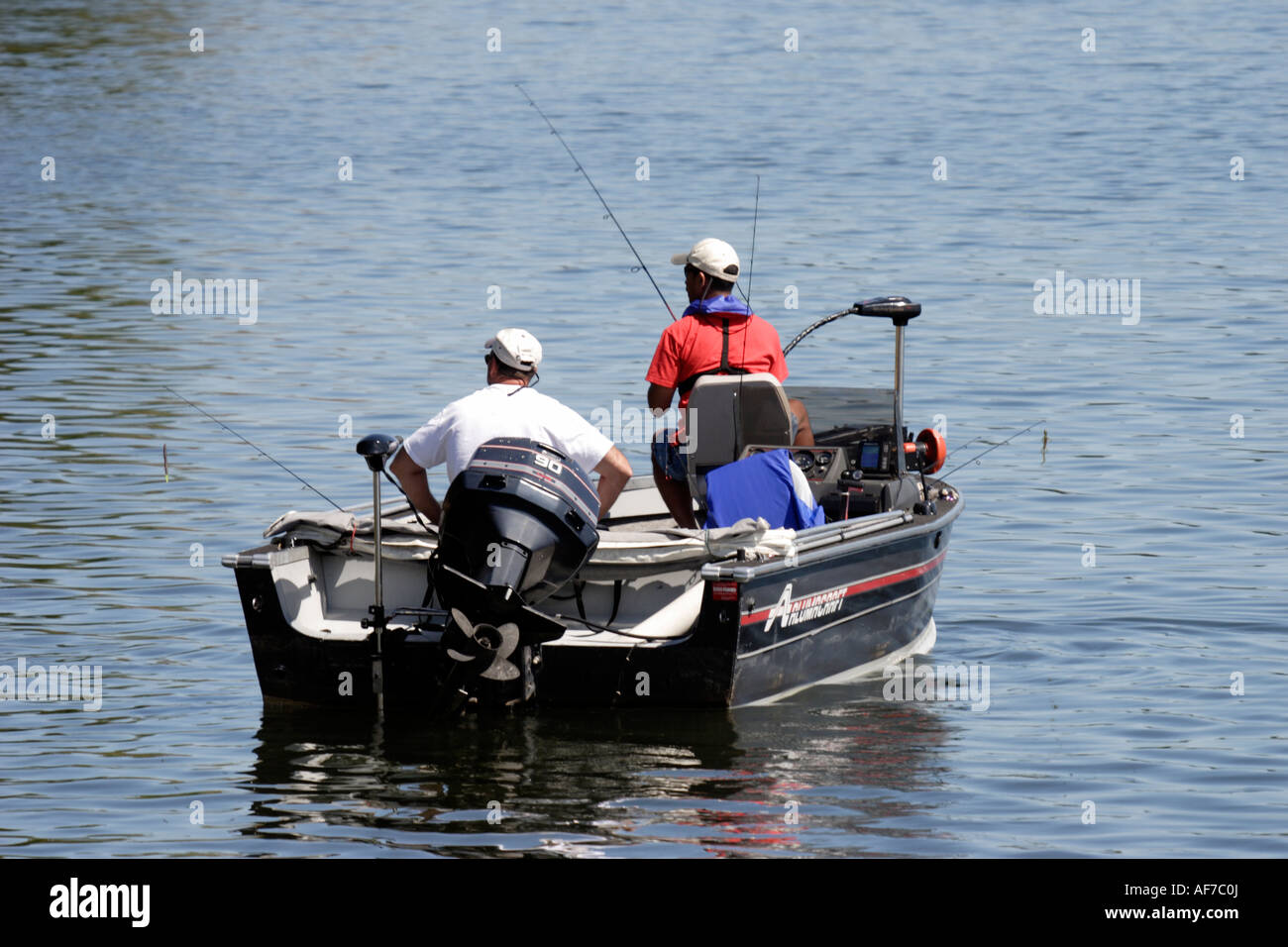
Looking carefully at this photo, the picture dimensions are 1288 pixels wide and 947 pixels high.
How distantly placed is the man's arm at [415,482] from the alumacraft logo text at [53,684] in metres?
1.70

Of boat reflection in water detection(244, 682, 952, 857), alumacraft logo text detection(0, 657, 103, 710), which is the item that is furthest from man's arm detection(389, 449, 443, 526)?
alumacraft logo text detection(0, 657, 103, 710)

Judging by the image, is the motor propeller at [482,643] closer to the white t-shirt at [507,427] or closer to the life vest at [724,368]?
the white t-shirt at [507,427]

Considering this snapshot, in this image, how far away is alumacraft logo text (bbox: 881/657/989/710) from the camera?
8820 mm

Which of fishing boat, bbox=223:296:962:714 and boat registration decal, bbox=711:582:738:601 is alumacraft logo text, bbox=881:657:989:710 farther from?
boat registration decal, bbox=711:582:738:601

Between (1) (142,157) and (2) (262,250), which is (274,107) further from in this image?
(2) (262,250)

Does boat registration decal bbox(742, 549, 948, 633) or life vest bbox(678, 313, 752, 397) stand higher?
life vest bbox(678, 313, 752, 397)

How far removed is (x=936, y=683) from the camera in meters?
9.05

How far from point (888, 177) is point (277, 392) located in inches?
493

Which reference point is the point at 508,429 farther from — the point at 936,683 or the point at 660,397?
the point at 936,683

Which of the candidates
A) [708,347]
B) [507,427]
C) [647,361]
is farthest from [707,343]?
[647,361]

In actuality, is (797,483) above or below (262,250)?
below
